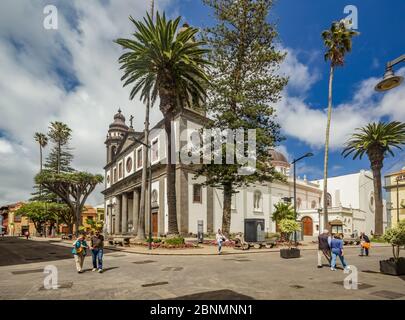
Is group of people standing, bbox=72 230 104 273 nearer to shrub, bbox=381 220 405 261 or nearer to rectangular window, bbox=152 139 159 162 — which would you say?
shrub, bbox=381 220 405 261

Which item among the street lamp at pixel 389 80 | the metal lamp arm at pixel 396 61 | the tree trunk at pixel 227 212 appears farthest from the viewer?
the tree trunk at pixel 227 212

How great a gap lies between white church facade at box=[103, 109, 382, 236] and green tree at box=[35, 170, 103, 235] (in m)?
6.84

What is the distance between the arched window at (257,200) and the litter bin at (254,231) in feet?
68.0

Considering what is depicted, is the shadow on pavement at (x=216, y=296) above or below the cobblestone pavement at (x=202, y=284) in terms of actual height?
above

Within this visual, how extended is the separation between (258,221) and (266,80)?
13.2 metres

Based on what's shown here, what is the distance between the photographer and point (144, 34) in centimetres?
2434

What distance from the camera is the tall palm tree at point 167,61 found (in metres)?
24.2

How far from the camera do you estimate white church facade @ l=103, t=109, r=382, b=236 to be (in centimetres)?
3780

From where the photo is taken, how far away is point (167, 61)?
2453 centimetres

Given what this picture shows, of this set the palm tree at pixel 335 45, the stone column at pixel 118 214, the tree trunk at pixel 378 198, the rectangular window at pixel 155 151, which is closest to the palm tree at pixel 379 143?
the tree trunk at pixel 378 198

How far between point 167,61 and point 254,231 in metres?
16.5

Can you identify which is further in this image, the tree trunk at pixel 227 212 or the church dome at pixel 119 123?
the church dome at pixel 119 123

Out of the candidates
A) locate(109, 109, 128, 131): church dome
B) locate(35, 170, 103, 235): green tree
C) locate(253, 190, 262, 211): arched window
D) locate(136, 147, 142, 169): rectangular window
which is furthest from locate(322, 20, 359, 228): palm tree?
locate(109, 109, 128, 131): church dome

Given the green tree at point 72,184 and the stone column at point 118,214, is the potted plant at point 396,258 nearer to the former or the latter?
the green tree at point 72,184
